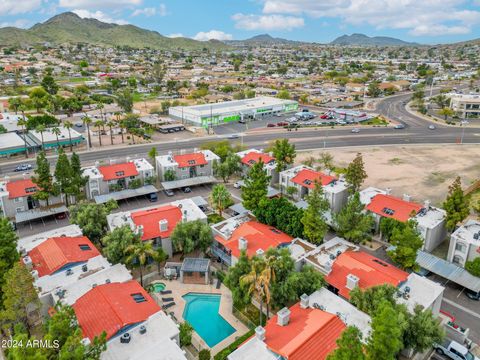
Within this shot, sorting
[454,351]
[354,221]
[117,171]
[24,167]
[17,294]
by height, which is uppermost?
[117,171]

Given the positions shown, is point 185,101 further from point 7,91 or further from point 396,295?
point 396,295

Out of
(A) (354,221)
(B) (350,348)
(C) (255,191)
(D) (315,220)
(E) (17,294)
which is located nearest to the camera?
(B) (350,348)

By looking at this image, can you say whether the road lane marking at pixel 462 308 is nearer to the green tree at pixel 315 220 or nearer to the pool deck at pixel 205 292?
the green tree at pixel 315 220

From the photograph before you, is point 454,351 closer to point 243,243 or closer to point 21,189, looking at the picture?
point 243,243

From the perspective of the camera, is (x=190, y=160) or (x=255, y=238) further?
(x=190, y=160)

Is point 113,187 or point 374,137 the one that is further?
point 374,137

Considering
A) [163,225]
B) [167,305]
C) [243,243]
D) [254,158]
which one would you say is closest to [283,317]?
[243,243]

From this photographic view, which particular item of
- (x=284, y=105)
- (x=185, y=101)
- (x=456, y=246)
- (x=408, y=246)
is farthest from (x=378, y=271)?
(x=185, y=101)
